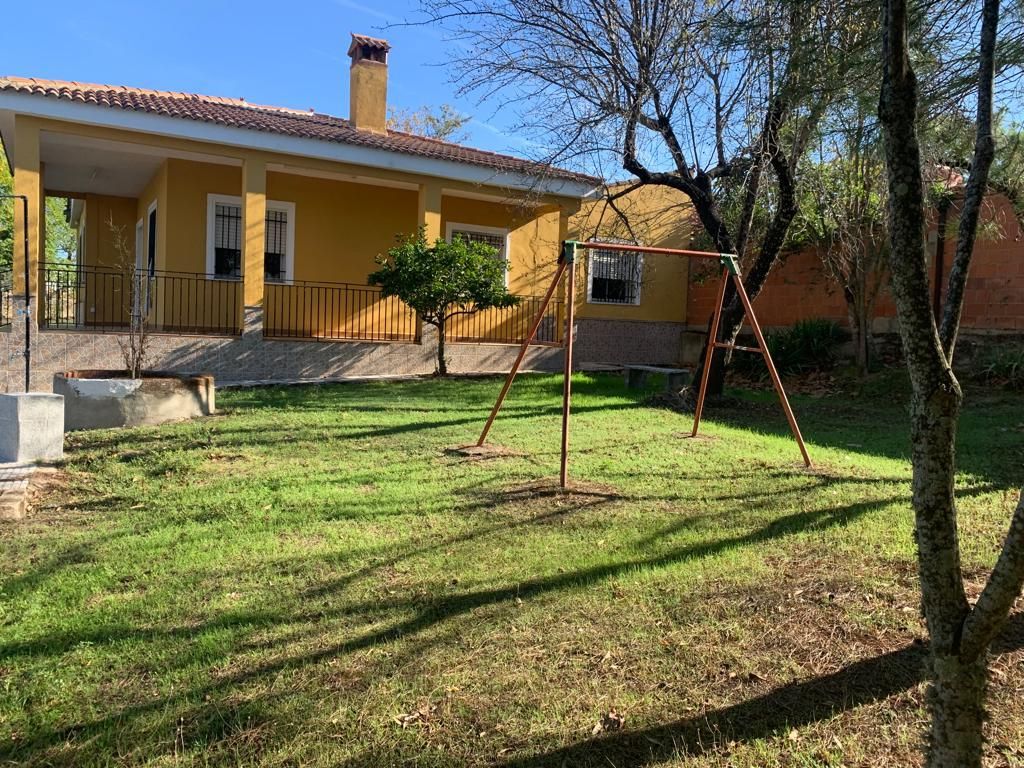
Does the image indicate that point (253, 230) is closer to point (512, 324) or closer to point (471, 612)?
point (512, 324)

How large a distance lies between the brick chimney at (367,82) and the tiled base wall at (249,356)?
5244mm

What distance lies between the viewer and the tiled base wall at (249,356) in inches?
412

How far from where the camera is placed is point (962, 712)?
1970mm

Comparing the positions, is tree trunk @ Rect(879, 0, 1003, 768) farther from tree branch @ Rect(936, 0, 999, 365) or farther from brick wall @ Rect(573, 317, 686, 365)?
brick wall @ Rect(573, 317, 686, 365)

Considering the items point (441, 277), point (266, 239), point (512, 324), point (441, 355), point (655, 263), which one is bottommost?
point (441, 355)

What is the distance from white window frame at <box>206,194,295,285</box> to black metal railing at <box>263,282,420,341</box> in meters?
0.40

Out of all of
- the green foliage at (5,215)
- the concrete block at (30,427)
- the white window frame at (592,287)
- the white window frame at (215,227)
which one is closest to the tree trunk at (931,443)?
the concrete block at (30,427)

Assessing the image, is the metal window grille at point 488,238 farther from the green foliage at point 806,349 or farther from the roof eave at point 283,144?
the green foliage at point 806,349

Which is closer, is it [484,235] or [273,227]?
[273,227]

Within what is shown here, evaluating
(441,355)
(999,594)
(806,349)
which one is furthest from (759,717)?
(806,349)

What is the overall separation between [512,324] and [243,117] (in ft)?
21.0

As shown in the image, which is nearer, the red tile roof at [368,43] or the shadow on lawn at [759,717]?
the shadow on lawn at [759,717]

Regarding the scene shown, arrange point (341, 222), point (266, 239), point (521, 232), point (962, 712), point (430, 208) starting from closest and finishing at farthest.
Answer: point (962, 712)
point (430, 208)
point (266, 239)
point (341, 222)
point (521, 232)

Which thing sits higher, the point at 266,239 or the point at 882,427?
the point at 266,239
